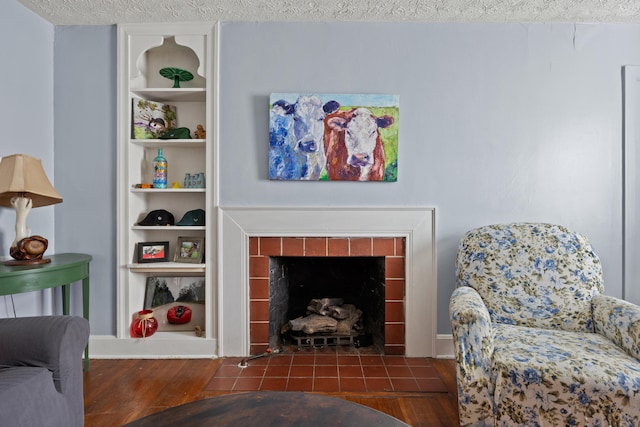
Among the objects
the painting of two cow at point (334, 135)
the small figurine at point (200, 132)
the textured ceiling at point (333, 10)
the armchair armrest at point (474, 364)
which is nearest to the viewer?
the armchair armrest at point (474, 364)

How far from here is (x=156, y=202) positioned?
111 inches

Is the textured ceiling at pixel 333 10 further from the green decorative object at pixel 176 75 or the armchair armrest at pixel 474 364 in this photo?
the armchair armrest at pixel 474 364

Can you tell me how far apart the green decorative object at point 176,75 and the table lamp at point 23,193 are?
95 cm

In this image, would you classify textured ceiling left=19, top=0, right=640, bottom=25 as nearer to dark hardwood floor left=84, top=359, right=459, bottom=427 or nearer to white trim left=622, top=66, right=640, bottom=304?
white trim left=622, top=66, right=640, bottom=304

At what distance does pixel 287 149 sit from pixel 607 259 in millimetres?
2282

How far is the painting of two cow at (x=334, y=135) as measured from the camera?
2553 millimetres

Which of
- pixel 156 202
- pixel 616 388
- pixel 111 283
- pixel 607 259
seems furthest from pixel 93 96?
pixel 607 259

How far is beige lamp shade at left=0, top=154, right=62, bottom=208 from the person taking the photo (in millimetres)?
2043

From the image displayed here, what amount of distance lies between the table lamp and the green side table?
93mm

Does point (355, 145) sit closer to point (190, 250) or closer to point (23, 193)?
point (190, 250)

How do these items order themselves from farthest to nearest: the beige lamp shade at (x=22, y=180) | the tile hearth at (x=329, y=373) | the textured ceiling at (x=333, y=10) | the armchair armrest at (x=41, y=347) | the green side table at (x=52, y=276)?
the textured ceiling at (x=333, y=10) → the tile hearth at (x=329, y=373) → the beige lamp shade at (x=22, y=180) → the green side table at (x=52, y=276) → the armchair armrest at (x=41, y=347)

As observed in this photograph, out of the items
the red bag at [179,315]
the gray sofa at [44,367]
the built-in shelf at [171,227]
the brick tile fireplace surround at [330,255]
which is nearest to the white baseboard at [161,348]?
the red bag at [179,315]

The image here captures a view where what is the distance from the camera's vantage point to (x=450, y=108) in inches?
102

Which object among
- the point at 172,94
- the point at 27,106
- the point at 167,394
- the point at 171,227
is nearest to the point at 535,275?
the point at 167,394
